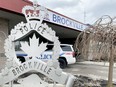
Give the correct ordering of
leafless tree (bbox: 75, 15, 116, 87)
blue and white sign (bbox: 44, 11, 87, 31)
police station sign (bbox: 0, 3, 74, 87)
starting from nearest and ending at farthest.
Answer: police station sign (bbox: 0, 3, 74, 87) < leafless tree (bbox: 75, 15, 116, 87) < blue and white sign (bbox: 44, 11, 87, 31)

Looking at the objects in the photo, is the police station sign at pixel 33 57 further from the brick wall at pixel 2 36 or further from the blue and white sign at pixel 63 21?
the brick wall at pixel 2 36

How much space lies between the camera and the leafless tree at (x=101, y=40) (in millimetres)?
5809

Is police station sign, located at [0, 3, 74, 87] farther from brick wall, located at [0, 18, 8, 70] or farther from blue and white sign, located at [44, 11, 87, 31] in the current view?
brick wall, located at [0, 18, 8, 70]

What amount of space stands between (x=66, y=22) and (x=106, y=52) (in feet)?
24.7

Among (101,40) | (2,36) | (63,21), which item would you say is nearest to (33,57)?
(101,40)

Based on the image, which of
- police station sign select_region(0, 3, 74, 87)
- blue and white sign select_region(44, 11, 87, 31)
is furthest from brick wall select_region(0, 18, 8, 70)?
police station sign select_region(0, 3, 74, 87)

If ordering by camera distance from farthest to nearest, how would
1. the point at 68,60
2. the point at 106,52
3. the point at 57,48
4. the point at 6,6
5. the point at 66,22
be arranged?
1. the point at 68,60
2. the point at 66,22
3. the point at 6,6
4. the point at 106,52
5. the point at 57,48

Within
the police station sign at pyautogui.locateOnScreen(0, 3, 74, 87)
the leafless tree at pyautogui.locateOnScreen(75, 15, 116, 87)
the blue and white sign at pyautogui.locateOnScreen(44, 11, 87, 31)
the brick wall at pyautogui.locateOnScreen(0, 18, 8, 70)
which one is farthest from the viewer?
the blue and white sign at pyautogui.locateOnScreen(44, 11, 87, 31)

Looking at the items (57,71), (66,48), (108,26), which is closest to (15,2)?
(108,26)

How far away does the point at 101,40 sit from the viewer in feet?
19.4

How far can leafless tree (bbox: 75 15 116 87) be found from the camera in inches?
229

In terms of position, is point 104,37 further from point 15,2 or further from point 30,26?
point 15,2

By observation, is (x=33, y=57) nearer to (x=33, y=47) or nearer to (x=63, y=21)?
(x=33, y=47)

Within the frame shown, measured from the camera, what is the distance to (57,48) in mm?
4641
